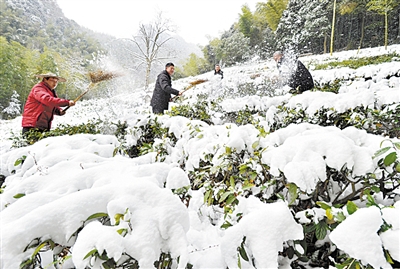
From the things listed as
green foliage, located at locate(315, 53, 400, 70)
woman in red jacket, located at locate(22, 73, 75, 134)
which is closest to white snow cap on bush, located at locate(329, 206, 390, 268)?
woman in red jacket, located at locate(22, 73, 75, 134)

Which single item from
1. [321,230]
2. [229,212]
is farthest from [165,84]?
[321,230]

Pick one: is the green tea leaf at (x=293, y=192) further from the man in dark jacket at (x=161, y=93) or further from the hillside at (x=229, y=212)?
the man in dark jacket at (x=161, y=93)

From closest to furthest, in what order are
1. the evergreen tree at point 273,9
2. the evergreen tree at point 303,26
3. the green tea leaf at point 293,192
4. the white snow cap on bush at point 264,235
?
the white snow cap on bush at point 264,235 < the green tea leaf at point 293,192 < the evergreen tree at point 303,26 < the evergreen tree at point 273,9

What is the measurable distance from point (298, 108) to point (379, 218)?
1.91m

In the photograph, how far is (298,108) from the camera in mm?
2281

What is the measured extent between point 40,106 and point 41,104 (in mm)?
38

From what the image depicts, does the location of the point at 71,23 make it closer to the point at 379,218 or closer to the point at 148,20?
the point at 148,20

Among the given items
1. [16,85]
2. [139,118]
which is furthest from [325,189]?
[16,85]

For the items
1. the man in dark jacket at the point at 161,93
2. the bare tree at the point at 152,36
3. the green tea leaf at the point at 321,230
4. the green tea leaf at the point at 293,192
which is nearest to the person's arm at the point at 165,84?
the man in dark jacket at the point at 161,93

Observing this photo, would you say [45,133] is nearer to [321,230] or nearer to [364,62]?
[321,230]

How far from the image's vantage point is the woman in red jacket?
3.13m

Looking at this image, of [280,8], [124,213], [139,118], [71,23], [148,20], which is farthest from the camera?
[71,23]

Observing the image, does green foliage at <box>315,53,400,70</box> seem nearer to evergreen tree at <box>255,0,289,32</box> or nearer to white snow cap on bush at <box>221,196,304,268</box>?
white snow cap on bush at <box>221,196,304,268</box>

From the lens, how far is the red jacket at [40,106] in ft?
10.2
